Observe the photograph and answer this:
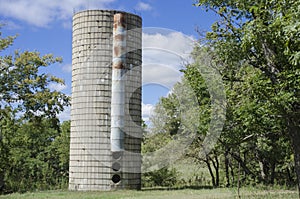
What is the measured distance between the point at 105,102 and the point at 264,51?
10.0 m

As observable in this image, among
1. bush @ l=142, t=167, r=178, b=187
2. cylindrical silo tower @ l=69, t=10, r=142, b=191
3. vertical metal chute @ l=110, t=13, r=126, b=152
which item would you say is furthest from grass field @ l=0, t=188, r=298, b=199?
bush @ l=142, t=167, r=178, b=187

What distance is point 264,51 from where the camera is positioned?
12680mm

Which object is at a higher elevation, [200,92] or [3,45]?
[3,45]

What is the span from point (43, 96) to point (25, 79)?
115 centimetres

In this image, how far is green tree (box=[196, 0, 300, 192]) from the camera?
37.1ft

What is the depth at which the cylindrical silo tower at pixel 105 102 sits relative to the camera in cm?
2042

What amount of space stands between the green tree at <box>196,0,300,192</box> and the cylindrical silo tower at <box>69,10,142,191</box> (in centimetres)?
711

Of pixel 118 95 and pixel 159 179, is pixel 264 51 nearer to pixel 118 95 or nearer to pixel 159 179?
pixel 118 95

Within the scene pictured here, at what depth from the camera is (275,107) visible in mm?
11742

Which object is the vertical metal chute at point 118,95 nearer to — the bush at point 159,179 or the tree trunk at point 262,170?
the bush at point 159,179

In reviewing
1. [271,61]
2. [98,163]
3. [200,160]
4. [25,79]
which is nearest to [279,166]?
[200,160]

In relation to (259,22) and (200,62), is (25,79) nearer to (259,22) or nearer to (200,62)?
(200,62)

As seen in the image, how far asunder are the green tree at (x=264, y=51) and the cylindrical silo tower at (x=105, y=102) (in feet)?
23.3

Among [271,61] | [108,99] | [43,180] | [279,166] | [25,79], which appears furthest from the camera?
[43,180]
